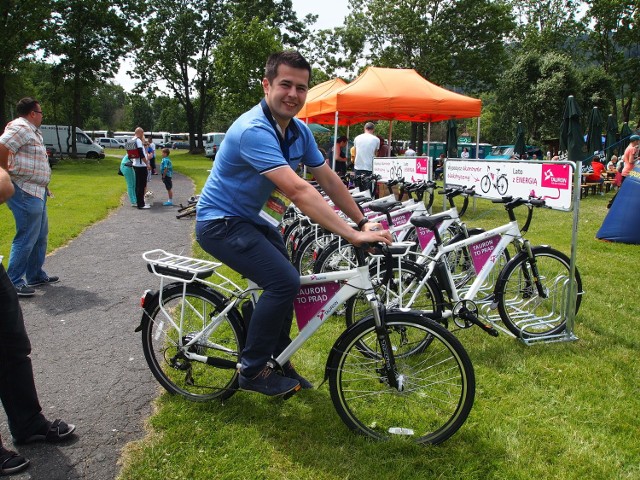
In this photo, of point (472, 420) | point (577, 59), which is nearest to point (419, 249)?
point (472, 420)

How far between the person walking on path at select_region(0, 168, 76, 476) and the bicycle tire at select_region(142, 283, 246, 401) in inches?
28.2

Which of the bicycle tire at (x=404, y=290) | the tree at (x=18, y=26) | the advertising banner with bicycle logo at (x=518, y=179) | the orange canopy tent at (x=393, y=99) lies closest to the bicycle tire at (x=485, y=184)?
the advertising banner with bicycle logo at (x=518, y=179)

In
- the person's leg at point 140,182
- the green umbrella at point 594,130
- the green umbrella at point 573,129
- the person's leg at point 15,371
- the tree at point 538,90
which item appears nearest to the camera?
the person's leg at point 15,371

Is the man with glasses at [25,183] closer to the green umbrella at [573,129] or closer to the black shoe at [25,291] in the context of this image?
the black shoe at [25,291]

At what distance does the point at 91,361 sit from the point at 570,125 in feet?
49.5

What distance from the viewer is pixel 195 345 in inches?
131

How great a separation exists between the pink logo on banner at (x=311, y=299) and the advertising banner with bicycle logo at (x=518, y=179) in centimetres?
240

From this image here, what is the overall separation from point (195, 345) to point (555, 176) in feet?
10.9

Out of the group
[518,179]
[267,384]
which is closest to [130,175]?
[518,179]

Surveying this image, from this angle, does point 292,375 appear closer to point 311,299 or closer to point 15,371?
point 311,299

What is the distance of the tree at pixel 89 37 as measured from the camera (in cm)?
3034

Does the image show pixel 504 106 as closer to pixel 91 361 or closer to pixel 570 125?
pixel 570 125

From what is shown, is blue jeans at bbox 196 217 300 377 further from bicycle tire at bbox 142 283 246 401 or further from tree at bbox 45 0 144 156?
tree at bbox 45 0 144 156

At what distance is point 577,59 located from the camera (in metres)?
46.2
